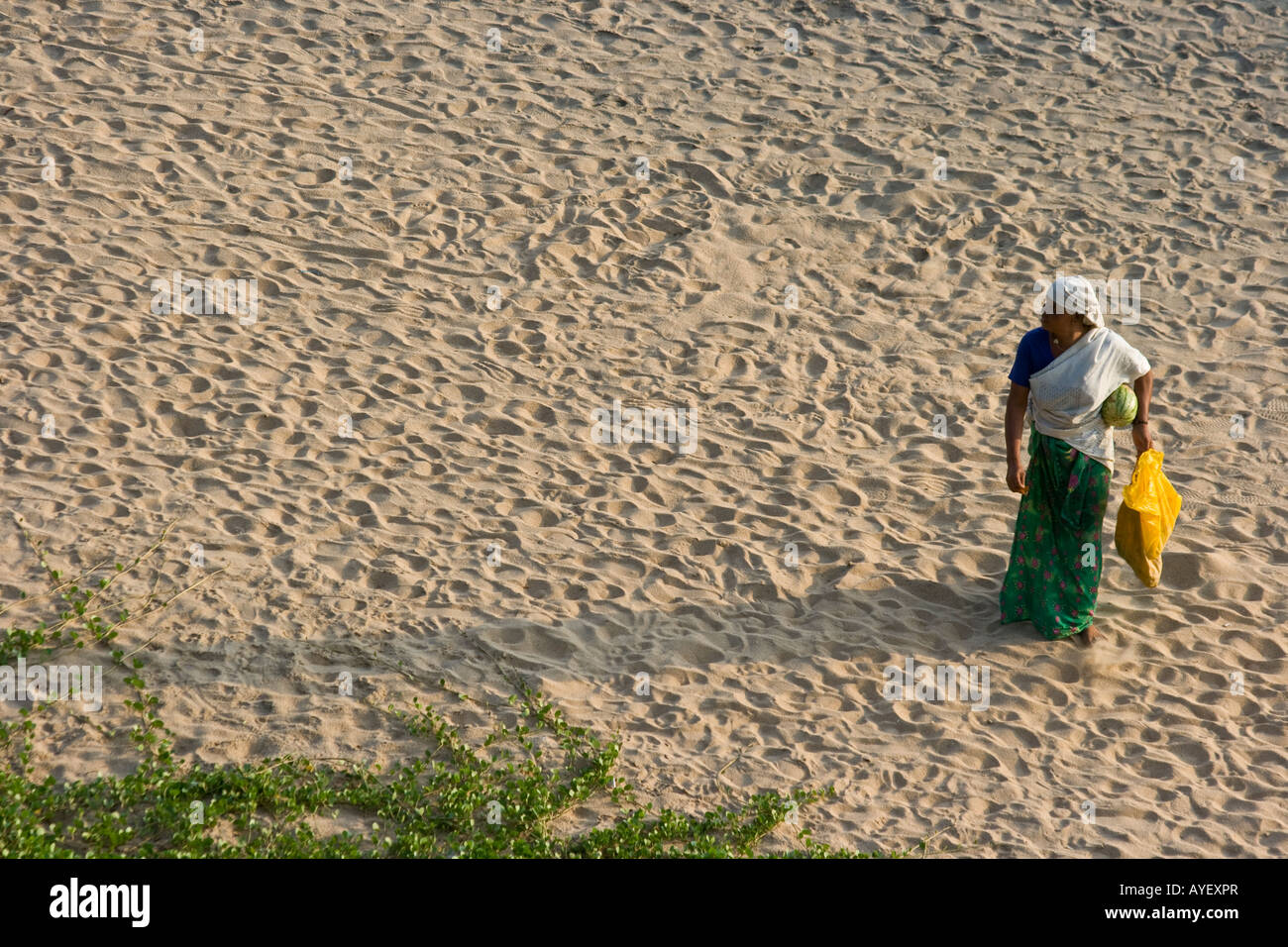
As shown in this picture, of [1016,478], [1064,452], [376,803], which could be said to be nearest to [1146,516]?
[1064,452]

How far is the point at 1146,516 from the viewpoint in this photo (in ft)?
18.1

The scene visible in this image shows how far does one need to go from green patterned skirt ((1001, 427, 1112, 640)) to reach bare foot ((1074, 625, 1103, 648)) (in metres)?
0.03

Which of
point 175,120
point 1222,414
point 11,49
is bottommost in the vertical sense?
point 1222,414

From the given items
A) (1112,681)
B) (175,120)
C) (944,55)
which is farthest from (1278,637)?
(175,120)

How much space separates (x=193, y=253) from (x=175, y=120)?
181 cm

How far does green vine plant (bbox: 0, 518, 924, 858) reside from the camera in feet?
14.6

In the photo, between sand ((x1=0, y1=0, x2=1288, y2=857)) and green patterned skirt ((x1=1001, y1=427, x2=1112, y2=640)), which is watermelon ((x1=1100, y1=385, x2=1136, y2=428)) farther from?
sand ((x1=0, y1=0, x2=1288, y2=857))

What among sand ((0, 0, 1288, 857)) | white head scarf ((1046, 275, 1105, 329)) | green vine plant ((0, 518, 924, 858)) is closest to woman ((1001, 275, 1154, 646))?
white head scarf ((1046, 275, 1105, 329))

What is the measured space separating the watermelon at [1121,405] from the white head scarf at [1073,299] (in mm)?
371

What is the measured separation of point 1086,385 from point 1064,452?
346 mm

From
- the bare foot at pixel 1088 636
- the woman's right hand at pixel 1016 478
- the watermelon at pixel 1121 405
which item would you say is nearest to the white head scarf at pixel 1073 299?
the watermelon at pixel 1121 405

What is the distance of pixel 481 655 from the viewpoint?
5.63 metres

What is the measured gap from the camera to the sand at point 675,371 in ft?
17.7

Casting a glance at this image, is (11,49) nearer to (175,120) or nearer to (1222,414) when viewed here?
(175,120)
